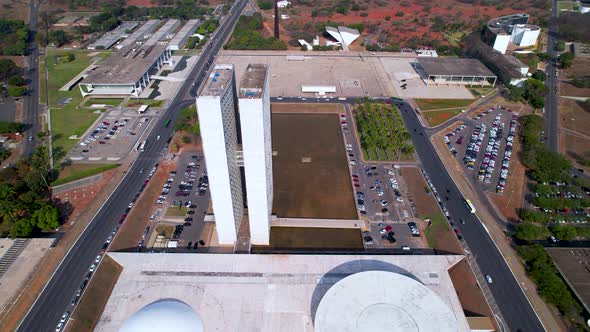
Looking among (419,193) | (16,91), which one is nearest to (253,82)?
(419,193)

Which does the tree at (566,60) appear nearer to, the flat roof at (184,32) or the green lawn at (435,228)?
the green lawn at (435,228)

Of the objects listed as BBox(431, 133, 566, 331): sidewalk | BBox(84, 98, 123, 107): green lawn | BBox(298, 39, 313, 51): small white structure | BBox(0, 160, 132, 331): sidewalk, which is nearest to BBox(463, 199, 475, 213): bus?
BBox(431, 133, 566, 331): sidewalk

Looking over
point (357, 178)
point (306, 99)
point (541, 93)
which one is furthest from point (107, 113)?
point (541, 93)

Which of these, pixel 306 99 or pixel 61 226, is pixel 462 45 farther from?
pixel 61 226

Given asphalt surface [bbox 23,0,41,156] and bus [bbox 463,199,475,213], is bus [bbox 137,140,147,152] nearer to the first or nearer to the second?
asphalt surface [bbox 23,0,41,156]

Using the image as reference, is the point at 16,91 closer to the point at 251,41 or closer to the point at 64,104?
the point at 64,104

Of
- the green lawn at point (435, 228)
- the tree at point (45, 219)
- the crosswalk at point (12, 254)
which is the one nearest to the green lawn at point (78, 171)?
the tree at point (45, 219)

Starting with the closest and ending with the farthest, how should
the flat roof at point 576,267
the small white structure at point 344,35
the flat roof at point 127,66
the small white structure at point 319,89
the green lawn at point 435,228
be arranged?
the flat roof at point 576,267, the green lawn at point 435,228, the flat roof at point 127,66, the small white structure at point 319,89, the small white structure at point 344,35
